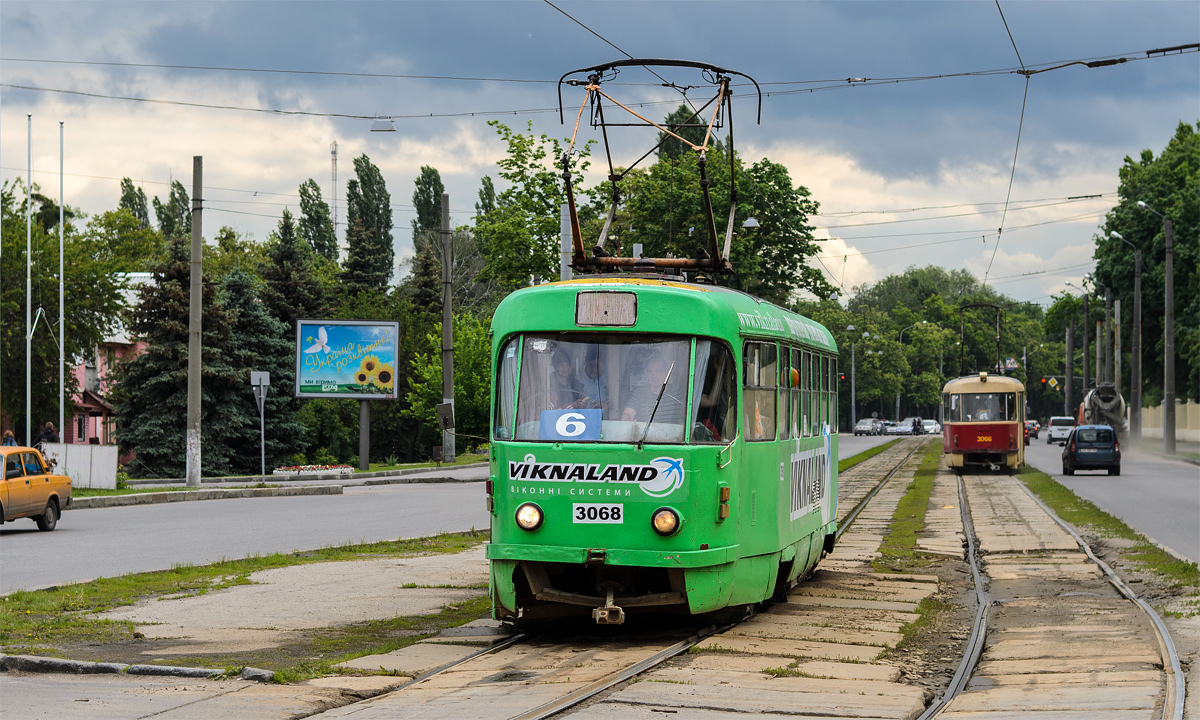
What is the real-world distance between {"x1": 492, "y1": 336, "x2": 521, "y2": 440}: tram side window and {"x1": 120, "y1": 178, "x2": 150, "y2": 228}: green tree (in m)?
98.4

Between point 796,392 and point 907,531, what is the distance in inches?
376

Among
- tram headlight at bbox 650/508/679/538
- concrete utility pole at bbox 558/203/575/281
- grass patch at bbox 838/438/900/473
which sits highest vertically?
concrete utility pole at bbox 558/203/575/281

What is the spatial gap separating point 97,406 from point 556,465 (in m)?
62.0

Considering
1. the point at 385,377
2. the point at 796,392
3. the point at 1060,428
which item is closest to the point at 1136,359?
the point at 1060,428

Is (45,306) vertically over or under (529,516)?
over

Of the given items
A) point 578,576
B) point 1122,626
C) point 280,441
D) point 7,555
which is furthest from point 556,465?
point 280,441

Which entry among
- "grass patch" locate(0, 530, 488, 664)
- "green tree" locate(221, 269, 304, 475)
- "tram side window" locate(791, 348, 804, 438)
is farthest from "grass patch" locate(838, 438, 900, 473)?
"tram side window" locate(791, 348, 804, 438)

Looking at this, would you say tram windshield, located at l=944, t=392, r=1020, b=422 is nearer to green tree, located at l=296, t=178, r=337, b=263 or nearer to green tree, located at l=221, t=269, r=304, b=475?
green tree, located at l=221, t=269, r=304, b=475

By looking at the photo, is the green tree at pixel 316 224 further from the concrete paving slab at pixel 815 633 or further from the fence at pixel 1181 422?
the concrete paving slab at pixel 815 633

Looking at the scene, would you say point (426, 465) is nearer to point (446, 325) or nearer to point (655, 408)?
point (446, 325)

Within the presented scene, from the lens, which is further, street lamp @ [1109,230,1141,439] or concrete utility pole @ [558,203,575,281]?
street lamp @ [1109,230,1141,439]

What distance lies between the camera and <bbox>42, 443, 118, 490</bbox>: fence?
32.2 meters

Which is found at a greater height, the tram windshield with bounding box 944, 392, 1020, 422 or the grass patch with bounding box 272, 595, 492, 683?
the tram windshield with bounding box 944, 392, 1020, 422

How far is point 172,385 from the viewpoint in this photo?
49.7 meters
